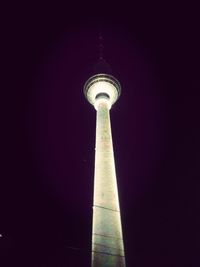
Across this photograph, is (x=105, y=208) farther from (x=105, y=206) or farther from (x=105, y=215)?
(x=105, y=206)

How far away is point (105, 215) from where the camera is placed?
19500 millimetres

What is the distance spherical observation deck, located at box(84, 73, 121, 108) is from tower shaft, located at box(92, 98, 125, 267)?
6.47 metres

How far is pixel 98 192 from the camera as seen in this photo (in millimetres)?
20922

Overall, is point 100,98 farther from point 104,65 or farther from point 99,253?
point 99,253

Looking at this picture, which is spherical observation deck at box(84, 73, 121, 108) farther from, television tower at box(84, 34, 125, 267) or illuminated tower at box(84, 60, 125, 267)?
illuminated tower at box(84, 60, 125, 267)

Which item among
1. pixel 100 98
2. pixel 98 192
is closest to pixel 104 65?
pixel 100 98

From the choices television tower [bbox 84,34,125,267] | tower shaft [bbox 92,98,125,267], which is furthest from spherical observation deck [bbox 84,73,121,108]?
tower shaft [bbox 92,98,125,267]

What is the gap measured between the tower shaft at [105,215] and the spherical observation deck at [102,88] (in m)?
6.47

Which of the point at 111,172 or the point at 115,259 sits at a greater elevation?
the point at 111,172

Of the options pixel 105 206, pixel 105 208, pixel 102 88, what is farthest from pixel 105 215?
pixel 102 88

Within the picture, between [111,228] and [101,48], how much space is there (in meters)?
24.1

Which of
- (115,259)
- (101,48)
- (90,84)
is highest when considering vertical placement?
(101,48)

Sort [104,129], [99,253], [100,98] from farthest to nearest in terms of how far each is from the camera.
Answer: [100,98] < [104,129] < [99,253]

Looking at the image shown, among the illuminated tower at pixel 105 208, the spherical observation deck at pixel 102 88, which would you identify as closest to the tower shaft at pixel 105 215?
the illuminated tower at pixel 105 208
